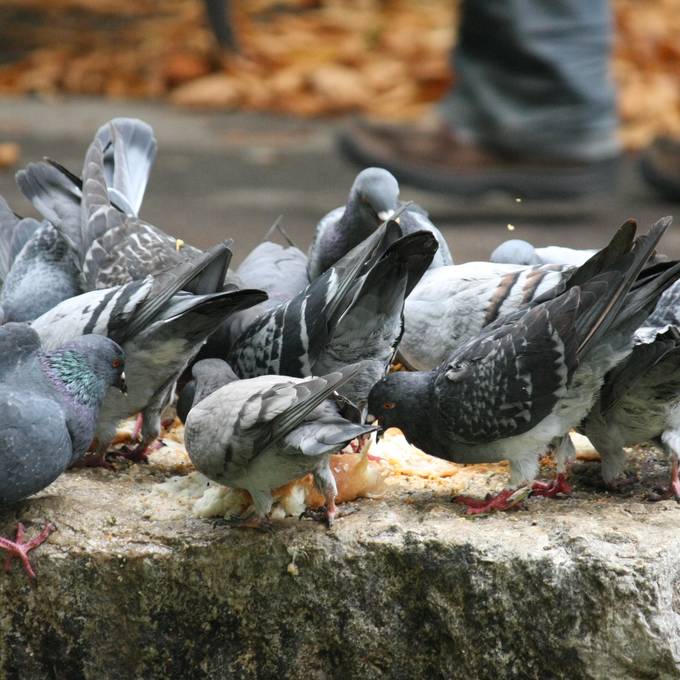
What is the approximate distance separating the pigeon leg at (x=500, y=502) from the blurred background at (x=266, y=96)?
3471 mm

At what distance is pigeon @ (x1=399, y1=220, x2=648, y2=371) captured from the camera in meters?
4.37

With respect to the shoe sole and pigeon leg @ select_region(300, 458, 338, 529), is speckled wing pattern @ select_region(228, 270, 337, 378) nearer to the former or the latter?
pigeon leg @ select_region(300, 458, 338, 529)

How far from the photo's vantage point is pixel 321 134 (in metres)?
11.2

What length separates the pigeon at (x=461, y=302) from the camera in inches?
172

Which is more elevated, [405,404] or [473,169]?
[405,404]

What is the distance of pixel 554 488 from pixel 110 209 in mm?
1967

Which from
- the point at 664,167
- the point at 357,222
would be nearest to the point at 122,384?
the point at 357,222

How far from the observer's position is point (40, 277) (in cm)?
489

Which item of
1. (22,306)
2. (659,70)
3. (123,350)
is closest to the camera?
(123,350)

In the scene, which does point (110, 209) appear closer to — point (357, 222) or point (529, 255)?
point (357, 222)

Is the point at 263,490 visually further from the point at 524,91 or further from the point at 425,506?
the point at 524,91

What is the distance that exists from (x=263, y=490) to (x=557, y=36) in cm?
474

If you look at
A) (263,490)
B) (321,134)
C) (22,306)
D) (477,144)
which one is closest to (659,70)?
(321,134)

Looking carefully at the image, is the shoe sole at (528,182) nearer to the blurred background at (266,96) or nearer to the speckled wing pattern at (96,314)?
the blurred background at (266,96)
